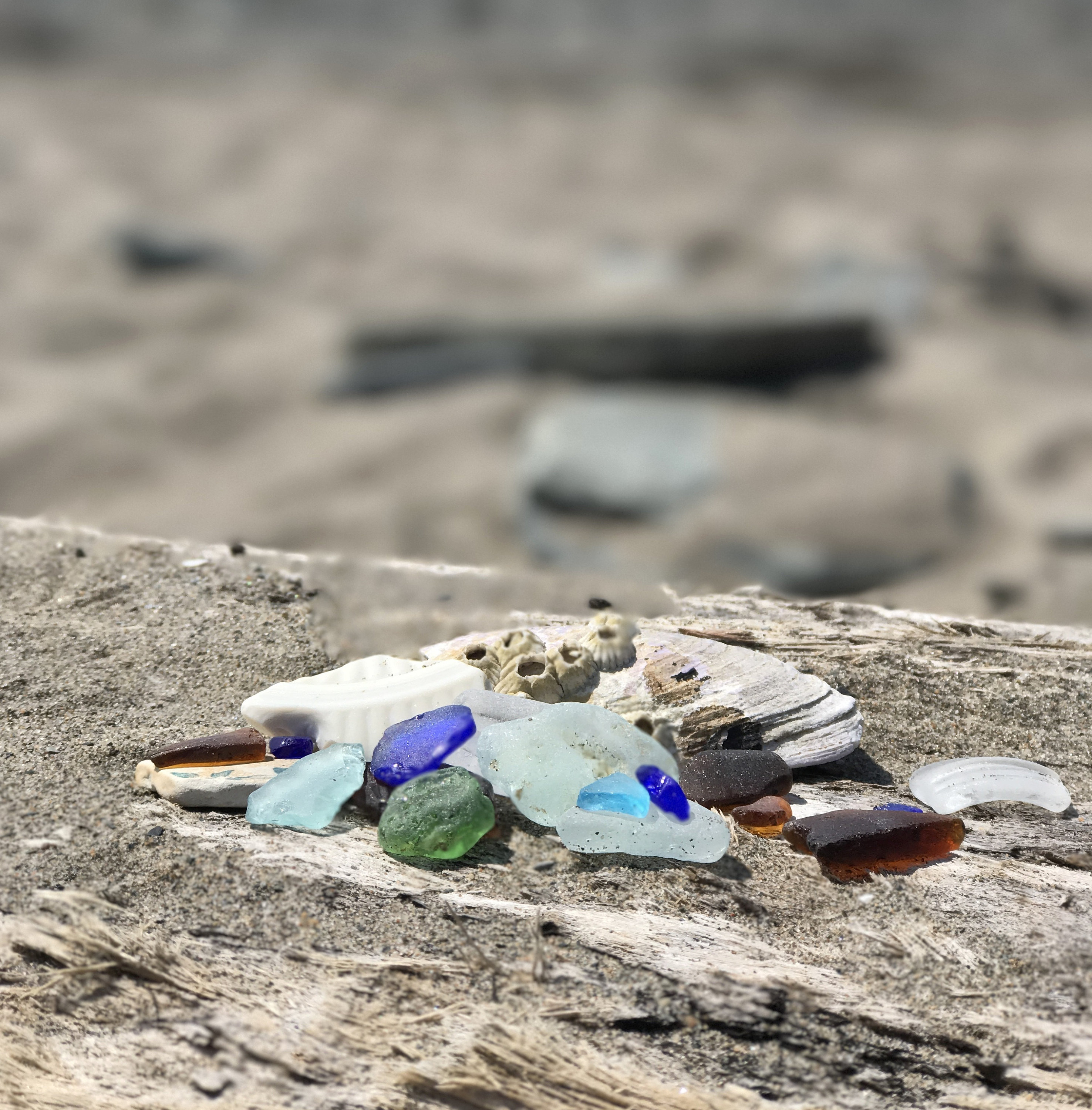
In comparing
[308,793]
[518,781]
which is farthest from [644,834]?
[308,793]

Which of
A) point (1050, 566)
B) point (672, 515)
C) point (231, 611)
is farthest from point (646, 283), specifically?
point (231, 611)

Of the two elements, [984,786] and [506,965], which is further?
[984,786]

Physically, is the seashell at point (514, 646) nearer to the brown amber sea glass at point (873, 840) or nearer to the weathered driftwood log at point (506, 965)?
the weathered driftwood log at point (506, 965)

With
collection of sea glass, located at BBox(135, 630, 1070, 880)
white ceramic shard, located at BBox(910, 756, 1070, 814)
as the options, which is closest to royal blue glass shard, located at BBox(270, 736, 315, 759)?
collection of sea glass, located at BBox(135, 630, 1070, 880)

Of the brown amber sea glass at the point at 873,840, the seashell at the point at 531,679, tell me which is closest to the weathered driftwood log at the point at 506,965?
the brown amber sea glass at the point at 873,840

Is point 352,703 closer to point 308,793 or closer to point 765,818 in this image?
point 308,793
